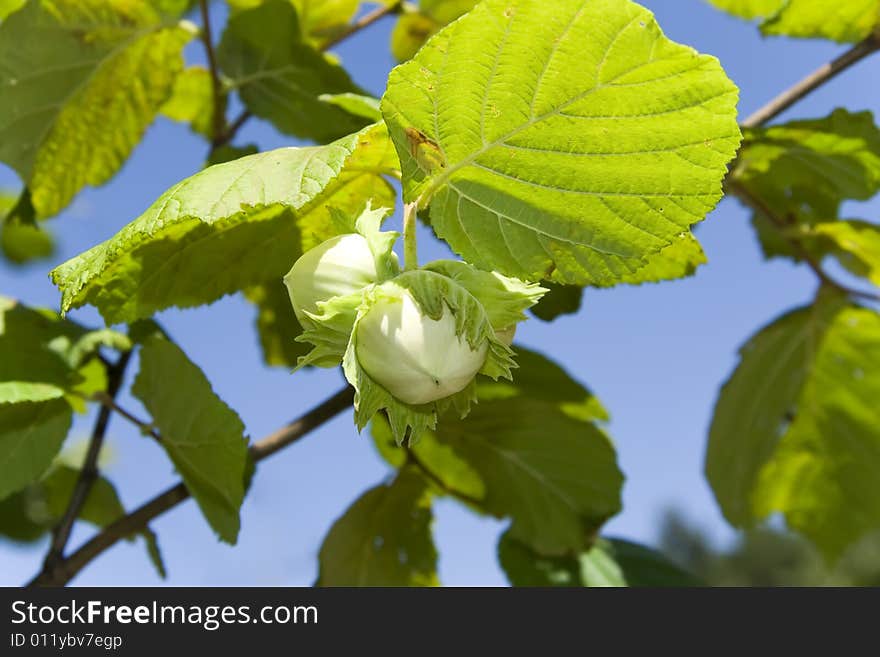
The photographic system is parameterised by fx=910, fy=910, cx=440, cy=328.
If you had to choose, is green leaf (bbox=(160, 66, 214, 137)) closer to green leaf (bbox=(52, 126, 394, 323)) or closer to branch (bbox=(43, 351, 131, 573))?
branch (bbox=(43, 351, 131, 573))

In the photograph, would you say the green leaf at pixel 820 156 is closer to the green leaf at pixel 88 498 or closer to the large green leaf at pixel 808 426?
the large green leaf at pixel 808 426

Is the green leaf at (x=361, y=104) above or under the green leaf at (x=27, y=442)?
above

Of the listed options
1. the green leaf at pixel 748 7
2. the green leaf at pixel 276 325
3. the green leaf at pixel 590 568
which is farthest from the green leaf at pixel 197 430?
the green leaf at pixel 748 7

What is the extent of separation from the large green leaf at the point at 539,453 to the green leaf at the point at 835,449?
1.61 ft

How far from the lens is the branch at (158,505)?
1104 millimetres

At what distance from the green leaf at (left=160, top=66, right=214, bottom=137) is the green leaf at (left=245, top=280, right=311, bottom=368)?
1.04 ft

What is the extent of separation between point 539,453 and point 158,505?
55 centimetres

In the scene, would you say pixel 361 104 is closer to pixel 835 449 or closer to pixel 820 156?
pixel 820 156

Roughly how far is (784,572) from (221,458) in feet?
99.8

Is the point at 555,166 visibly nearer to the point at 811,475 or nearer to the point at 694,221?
the point at 694,221

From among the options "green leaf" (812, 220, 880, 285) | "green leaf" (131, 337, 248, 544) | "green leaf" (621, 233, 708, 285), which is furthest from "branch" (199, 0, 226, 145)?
"green leaf" (812, 220, 880, 285)

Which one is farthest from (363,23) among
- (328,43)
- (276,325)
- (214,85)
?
(276,325)

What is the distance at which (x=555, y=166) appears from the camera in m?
0.71

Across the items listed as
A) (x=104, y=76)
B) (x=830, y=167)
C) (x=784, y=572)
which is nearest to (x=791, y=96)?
(x=830, y=167)
